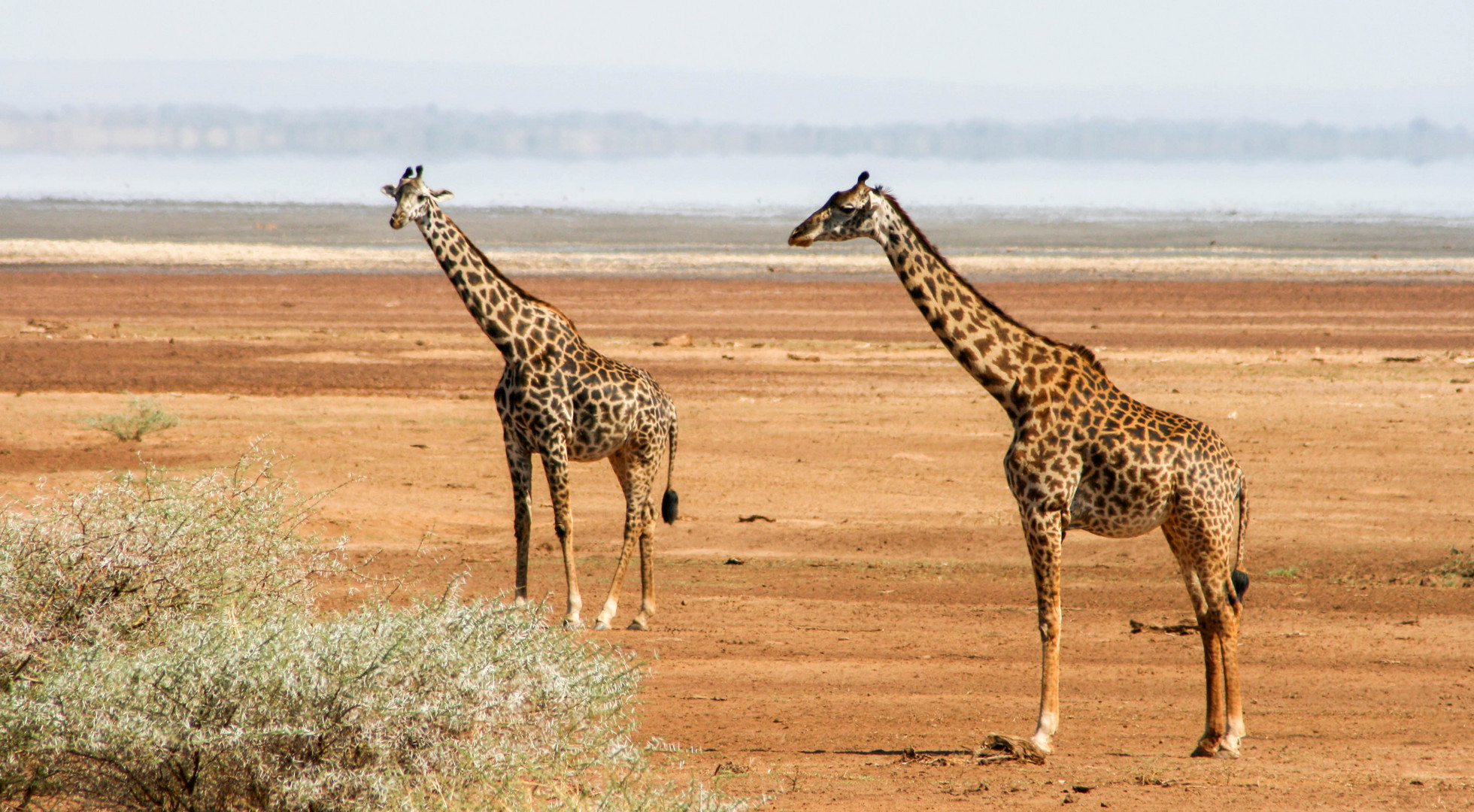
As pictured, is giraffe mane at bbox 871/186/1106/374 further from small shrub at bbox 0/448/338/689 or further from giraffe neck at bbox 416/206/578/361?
small shrub at bbox 0/448/338/689

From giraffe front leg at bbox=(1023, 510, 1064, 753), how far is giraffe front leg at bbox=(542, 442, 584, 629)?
3.92 metres

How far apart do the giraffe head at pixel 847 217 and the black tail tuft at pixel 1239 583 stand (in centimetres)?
290

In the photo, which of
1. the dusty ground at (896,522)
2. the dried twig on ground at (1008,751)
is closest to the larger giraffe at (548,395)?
the dusty ground at (896,522)

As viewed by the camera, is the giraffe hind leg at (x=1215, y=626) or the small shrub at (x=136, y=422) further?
the small shrub at (x=136, y=422)

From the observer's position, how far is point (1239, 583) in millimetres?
8094

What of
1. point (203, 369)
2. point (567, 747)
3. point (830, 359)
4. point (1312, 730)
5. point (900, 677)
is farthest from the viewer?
point (830, 359)

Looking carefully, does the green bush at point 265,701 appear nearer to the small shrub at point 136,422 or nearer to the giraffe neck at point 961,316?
the giraffe neck at point 961,316

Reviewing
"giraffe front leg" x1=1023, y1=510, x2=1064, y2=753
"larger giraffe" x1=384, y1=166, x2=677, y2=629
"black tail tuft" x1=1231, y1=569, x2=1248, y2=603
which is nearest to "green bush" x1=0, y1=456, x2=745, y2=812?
"giraffe front leg" x1=1023, y1=510, x2=1064, y2=753

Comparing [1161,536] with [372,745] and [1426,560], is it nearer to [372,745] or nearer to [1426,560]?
[1426,560]

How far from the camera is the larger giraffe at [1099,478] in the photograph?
7879 mm

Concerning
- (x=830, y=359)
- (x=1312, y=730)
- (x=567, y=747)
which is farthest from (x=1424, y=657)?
(x=830, y=359)

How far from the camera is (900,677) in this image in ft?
31.9

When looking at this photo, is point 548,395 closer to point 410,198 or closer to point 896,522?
point 410,198

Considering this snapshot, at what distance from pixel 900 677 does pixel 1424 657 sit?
3.99 metres
